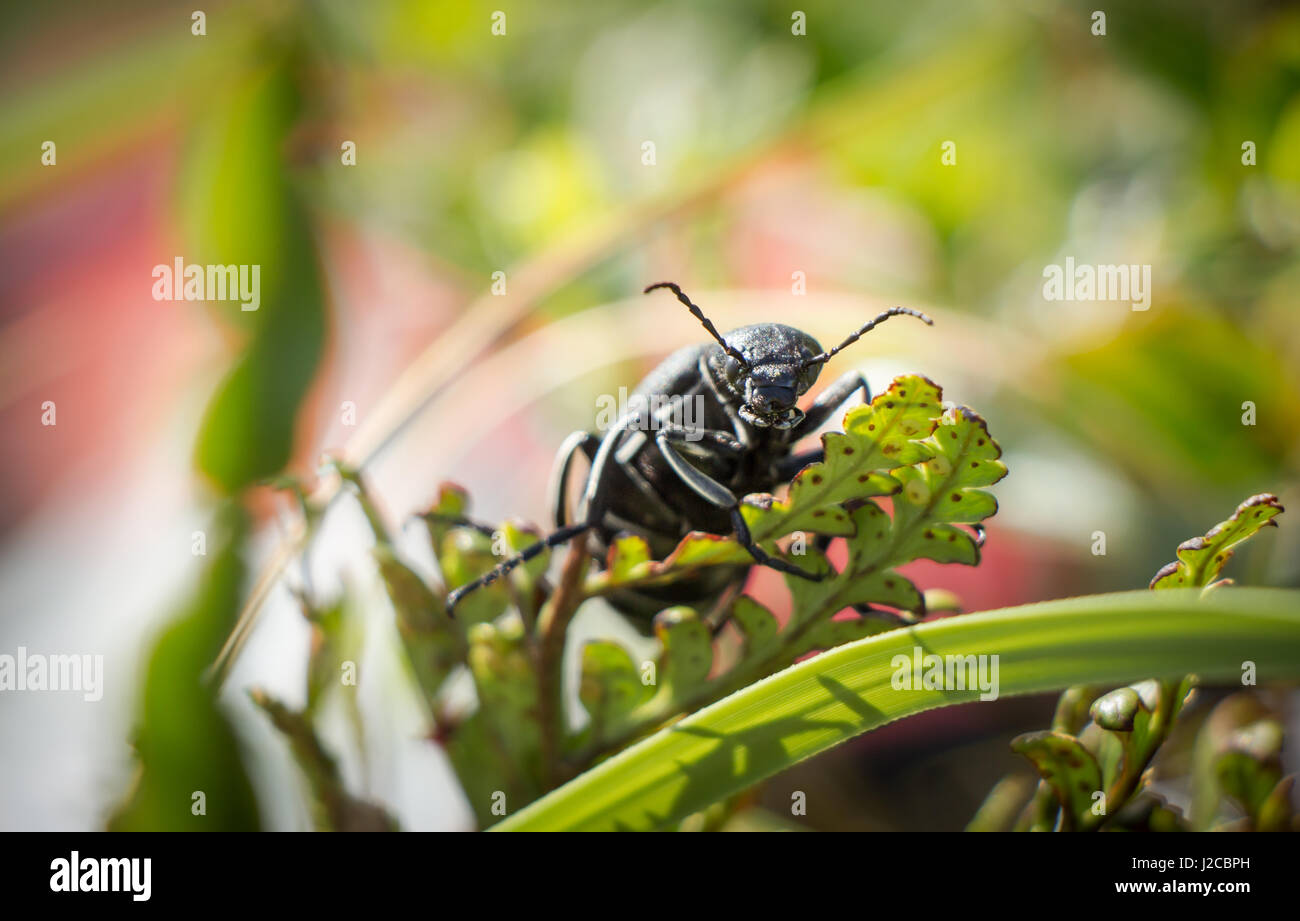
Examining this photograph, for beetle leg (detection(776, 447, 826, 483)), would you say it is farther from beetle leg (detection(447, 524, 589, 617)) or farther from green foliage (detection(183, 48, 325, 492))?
green foliage (detection(183, 48, 325, 492))

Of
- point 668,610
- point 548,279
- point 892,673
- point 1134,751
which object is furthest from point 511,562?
point 548,279

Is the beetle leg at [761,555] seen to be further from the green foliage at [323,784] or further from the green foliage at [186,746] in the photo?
the green foliage at [186,746]

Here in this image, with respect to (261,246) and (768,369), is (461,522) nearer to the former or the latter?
(768,369)

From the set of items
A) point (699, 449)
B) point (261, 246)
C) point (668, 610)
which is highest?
point (261, 246)

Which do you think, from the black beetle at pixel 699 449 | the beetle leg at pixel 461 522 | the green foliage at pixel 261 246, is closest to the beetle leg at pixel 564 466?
the black beetle at pixel 699 449

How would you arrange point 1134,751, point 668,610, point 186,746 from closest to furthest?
1. point 1134,751
2. point 668,610
3. point 186,746

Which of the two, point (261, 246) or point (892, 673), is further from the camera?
point (261, 246)

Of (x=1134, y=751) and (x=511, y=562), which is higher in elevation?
(x=511, y=562)
